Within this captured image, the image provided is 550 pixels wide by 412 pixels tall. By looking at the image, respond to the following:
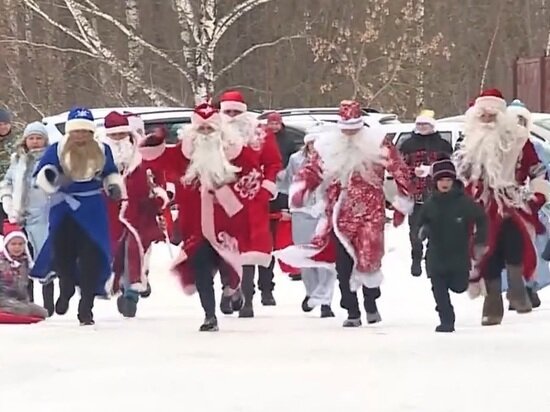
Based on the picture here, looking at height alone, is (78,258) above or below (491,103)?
below

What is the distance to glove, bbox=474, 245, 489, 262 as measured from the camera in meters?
10.8

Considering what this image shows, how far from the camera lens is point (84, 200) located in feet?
36.5

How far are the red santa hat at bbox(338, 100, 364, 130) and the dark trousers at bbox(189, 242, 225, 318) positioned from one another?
4.43ft

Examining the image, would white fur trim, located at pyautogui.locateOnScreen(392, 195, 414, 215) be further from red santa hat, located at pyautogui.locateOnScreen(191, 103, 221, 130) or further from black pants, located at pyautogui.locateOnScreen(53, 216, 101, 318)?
black pants, located at pyautogui.locateOnScreen(53, 216, 101, 318)

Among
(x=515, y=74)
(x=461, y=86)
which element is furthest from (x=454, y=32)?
(x=515, y=74)

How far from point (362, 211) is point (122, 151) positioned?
2.38 metres

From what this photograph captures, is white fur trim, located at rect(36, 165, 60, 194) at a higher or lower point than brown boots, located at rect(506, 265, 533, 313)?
higher

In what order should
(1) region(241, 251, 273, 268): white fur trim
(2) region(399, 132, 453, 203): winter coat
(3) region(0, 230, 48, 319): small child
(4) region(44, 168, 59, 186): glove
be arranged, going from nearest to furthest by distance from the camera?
(4) region(44, 168, 59, 186): glove
(1) region(241, 251, 273, 268): white fur trim
(3) region(0, 230, 48, 319): small child
(2) region(399, 132, 453, 203): winter coat

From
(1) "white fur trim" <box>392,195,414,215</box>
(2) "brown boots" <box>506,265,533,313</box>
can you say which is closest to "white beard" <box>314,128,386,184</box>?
(1) "white fur trim" <box>392,195,414,215</box>

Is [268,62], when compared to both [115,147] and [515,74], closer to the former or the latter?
[515,74]

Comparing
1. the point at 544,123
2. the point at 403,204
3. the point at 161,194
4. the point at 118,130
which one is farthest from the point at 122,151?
the point at 544,123

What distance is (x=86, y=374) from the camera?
28.1 feet

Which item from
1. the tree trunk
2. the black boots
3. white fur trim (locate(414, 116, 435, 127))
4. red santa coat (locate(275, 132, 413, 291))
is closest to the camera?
the black boots

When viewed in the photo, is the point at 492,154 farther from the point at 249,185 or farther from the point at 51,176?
the point at 51,176
